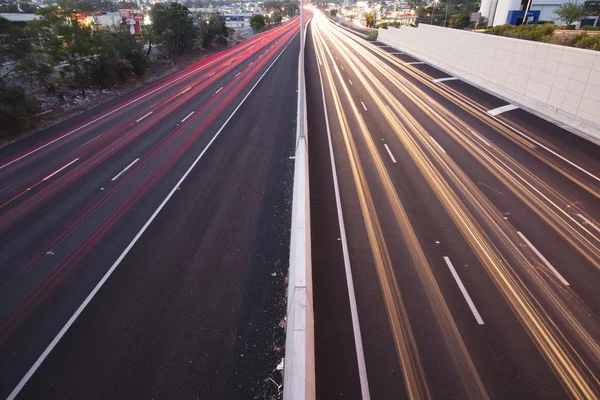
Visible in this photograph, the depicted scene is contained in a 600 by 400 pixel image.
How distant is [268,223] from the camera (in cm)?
1096

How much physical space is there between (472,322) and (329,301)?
10.3 feet

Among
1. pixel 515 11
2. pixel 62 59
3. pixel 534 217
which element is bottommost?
pixel 534 217

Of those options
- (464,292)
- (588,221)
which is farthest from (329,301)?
(588,221)

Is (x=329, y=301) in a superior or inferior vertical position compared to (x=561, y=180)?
inferior

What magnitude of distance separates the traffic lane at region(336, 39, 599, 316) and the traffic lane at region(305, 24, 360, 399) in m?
5.68

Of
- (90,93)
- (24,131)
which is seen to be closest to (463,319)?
(24,131)

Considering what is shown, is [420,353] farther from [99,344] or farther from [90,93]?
[90,93]

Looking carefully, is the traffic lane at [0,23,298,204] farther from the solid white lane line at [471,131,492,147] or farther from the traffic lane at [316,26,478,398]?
the solid white lane line at [471,131,492,147]

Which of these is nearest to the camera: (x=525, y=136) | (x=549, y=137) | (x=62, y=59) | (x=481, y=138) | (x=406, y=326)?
(x=406, y=326)

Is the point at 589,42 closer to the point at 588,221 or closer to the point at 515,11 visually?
the point at 588,221

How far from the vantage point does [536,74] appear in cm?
2050

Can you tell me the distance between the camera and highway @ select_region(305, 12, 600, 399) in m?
6.32

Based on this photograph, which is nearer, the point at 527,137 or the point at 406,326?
the point at 406,326

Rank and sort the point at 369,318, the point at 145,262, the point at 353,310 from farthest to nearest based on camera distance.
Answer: the point at 145,262, the point at 353,310, the point at 369,318
